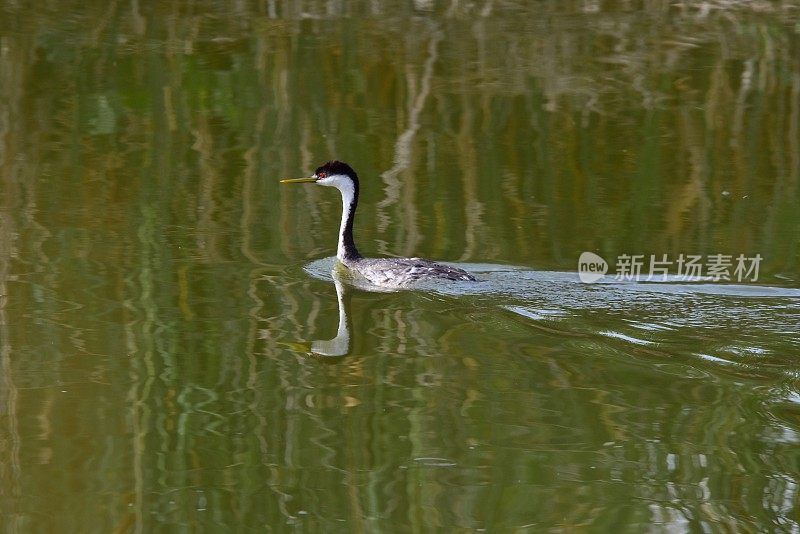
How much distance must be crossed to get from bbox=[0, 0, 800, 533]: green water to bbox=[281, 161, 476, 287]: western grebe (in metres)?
0.13

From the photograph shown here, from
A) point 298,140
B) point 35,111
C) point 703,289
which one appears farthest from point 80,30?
point 703,289

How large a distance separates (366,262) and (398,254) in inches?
21.1

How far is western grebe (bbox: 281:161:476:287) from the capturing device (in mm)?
8289

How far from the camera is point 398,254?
30.1 ft

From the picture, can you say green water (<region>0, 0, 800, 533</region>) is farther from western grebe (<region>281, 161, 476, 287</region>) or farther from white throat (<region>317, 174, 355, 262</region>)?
white throat (<region>317, 174, 355, 262</region>)

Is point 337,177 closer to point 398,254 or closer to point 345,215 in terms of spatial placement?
point 345,215

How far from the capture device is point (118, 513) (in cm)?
521

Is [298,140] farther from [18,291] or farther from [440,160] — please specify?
[18,291]

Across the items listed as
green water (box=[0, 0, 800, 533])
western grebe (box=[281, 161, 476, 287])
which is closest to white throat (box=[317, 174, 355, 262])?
western grebe (box=[281, 161, 476, 287])

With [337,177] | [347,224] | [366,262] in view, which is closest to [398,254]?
[347,224]

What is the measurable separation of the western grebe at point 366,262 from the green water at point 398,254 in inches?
5.0

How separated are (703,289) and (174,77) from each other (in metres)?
6.59

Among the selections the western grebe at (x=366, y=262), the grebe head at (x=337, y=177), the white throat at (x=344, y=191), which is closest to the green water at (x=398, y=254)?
the western grebe at (x=366, y=262)

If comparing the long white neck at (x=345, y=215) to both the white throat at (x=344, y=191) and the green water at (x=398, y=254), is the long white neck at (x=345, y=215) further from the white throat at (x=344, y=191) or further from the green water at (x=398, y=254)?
the green water at (x=398, y=254)
